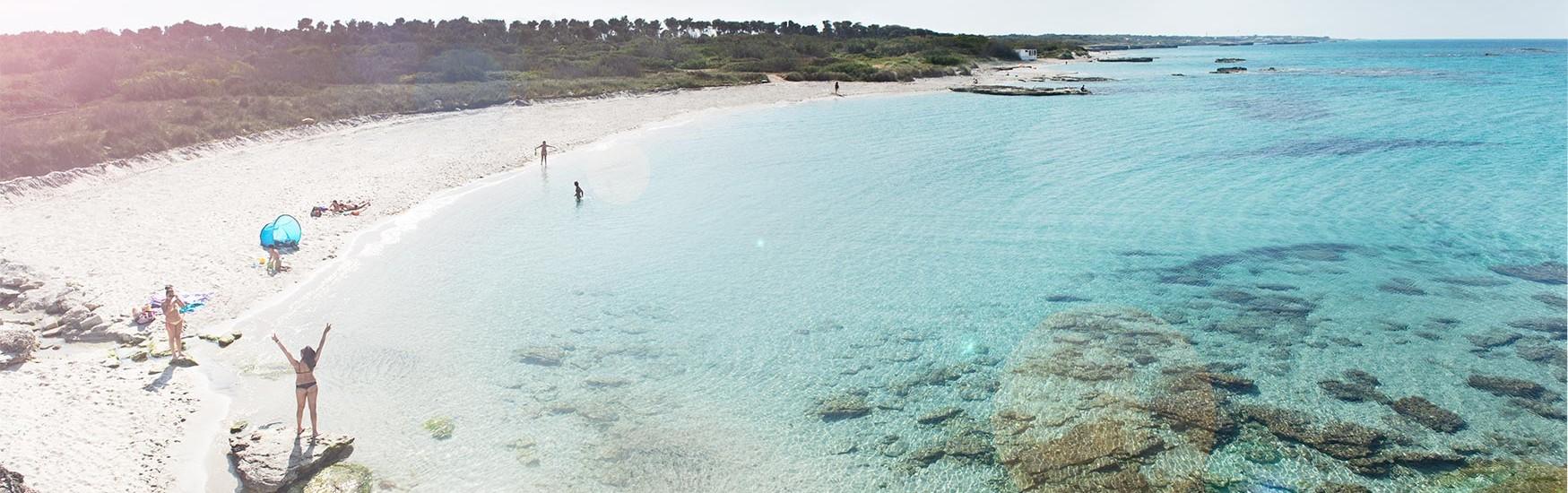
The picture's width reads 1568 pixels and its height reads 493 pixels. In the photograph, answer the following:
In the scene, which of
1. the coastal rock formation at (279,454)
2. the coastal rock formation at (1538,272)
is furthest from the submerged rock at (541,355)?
the coastal rock formation at (1538,272)

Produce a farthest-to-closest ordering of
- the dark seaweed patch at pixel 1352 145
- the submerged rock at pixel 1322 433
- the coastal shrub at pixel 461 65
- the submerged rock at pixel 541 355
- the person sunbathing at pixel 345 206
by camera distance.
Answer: the coastal shrub at pixel 461 65, the dark seaweed patch at pixel 1352 145, the person sunbathing at pixel 345 206, the submerged rock at pixel 541 355, the submerged rock at pixel 1322 433

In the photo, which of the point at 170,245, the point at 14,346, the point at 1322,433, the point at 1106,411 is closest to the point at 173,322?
the point at 14,346

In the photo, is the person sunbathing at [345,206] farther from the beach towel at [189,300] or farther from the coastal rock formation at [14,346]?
the coastal rock formation at [14,346]

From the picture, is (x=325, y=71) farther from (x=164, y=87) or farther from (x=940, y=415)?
(x=940, y=415)

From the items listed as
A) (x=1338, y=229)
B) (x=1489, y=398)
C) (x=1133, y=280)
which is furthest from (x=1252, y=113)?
(x=1489, y=398)

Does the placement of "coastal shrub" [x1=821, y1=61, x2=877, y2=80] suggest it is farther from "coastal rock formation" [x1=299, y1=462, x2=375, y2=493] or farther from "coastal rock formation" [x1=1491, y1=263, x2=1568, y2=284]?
"coastal rock formation" [x1=299, y1=462, x2=375, y2=493]

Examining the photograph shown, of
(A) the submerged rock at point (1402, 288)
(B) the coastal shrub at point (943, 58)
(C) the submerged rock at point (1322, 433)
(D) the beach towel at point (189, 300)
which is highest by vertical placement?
(B) the coastal shrub at point (943, 58)
